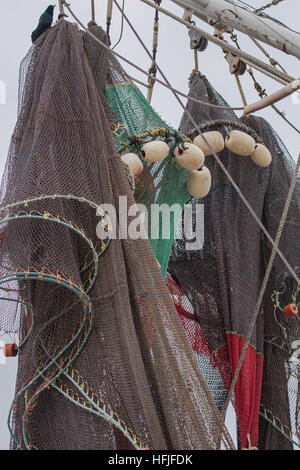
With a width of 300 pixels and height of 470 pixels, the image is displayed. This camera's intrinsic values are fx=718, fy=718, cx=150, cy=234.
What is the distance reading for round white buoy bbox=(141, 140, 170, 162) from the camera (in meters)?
3.65

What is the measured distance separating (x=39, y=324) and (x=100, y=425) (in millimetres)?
498

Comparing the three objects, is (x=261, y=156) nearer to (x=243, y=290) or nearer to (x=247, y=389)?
(x=243, y=290)

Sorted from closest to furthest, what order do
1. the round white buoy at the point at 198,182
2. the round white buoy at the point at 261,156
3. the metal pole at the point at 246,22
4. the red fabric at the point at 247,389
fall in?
the red fabric at the point at 247,389, the round white buoy at the point at 198,182, the round white buoy at the point at 261,156, the metal pole at the point at 246,22

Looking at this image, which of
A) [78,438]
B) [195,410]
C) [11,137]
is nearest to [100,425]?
[78,438]

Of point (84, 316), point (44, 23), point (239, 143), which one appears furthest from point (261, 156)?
point (84, 316)

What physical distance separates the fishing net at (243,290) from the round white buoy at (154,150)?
0.56 m

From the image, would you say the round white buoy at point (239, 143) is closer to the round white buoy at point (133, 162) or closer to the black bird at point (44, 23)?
the round white buoy at point (133, 162)

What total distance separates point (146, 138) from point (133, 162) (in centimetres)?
23

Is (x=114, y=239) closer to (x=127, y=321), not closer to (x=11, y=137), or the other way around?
(x=127, y=321)

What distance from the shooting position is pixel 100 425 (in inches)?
100

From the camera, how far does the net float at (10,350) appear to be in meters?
2.86

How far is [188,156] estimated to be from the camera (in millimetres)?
3682

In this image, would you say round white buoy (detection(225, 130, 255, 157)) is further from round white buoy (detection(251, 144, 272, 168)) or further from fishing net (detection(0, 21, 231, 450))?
fishing net (detection(0, 21, 231, 450))

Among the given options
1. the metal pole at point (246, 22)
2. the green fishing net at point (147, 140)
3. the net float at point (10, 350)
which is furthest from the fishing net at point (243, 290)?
the net float at point (10, 350)
